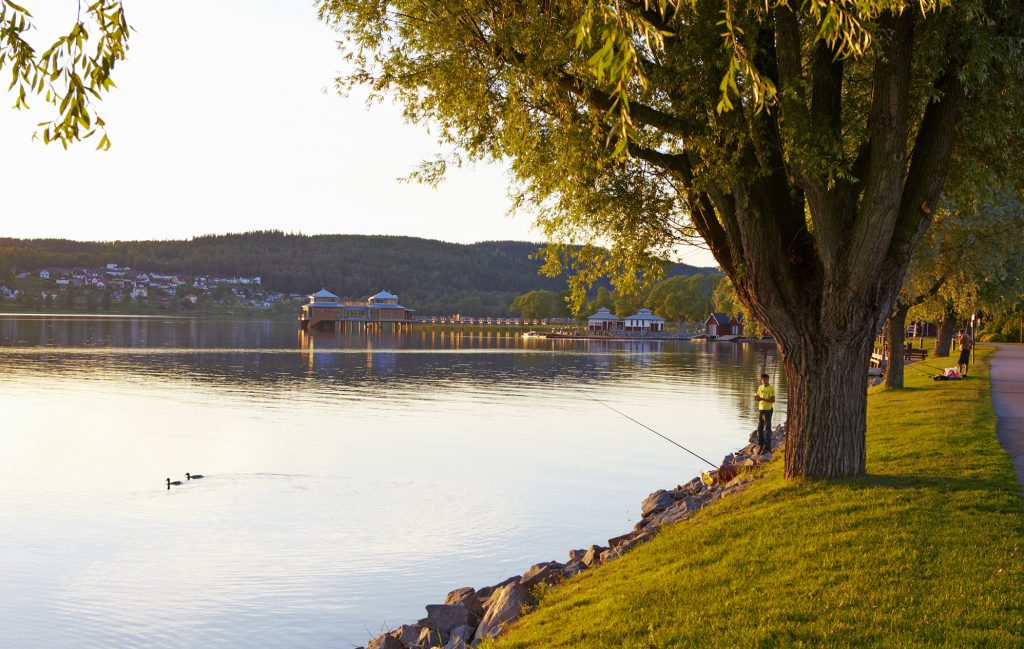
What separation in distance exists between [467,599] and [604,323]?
15121cm

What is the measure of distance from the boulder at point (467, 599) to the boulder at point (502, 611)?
304 mm

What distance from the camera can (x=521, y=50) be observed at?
11.3 metres

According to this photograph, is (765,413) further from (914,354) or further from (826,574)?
(914,354)

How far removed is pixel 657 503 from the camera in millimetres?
16688

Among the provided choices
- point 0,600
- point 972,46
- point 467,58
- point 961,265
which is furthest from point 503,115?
point 961,265

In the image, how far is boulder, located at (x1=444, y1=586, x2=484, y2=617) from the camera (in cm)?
1095

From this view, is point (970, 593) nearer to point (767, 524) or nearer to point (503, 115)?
point (767, 524)

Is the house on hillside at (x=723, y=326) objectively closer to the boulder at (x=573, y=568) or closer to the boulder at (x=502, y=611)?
the boulder at (x=573, y=568)

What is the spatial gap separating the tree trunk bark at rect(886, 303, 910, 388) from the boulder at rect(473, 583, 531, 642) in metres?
20.3

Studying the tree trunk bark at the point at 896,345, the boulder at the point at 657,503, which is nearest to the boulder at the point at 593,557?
the boulder at the point at 657,503

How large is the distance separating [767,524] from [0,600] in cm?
1089

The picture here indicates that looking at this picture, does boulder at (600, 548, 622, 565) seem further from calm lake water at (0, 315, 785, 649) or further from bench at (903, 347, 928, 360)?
bench at (903, 347, 928, 360)

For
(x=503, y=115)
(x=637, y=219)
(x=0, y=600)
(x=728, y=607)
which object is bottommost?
(x=0, y=600)

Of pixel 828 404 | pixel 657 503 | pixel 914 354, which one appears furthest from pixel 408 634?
pixel 914 354
